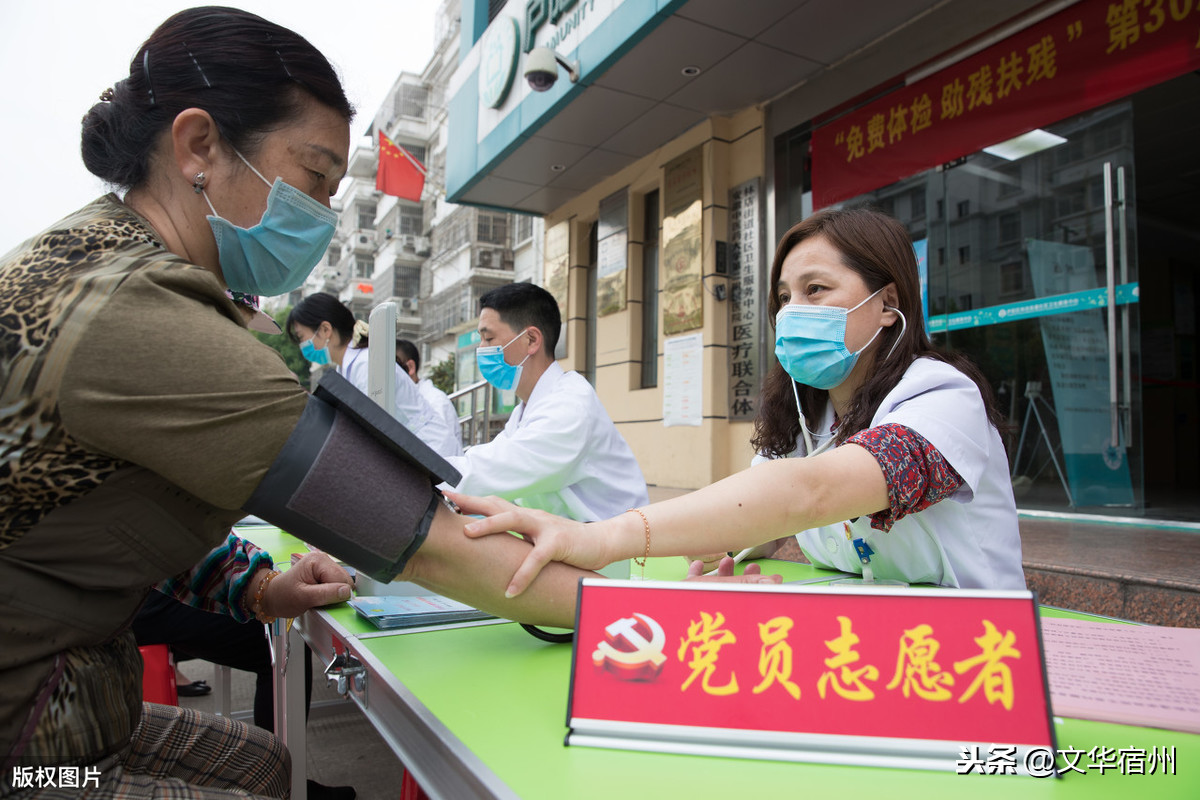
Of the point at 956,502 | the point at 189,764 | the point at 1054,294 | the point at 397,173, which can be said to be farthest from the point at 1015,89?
the point at 397,173

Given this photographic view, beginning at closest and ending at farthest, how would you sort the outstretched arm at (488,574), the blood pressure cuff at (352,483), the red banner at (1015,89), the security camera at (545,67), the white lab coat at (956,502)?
1. the blood pressure cuff at (352,483)
2. the outstretched arm at (488,574)
3. the white lab coat at (956,502)
4. the red banner at (1015,89)
5. the security camera at (545,67)

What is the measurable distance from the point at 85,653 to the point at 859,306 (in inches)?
55.4

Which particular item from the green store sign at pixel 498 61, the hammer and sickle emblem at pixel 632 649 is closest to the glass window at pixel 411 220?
the green store sign at pixel 498 61

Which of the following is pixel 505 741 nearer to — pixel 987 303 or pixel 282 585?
pixel 282 585

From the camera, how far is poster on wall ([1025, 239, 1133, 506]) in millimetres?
3756

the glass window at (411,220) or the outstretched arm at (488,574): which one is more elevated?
the glass window at (411,220)

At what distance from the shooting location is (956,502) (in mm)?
1239

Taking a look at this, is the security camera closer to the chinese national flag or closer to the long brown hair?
the long brown hair

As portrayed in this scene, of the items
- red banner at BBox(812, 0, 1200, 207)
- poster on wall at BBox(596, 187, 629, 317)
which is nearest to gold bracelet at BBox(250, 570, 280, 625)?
red banner at BBox(812, 0, 1200, 207)

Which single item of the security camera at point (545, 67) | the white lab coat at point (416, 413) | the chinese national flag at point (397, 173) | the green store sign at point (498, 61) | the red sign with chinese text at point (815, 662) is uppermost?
the chinese national flag at point (397, 173)

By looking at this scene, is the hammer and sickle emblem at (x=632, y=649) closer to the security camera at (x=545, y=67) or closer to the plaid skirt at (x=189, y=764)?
the plaid skirt at (x=189, y=764)

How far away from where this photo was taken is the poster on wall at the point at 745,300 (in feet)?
17.8

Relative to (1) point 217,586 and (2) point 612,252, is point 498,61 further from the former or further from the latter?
(1) point 217,586

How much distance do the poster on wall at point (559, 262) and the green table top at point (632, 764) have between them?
6915 mm
